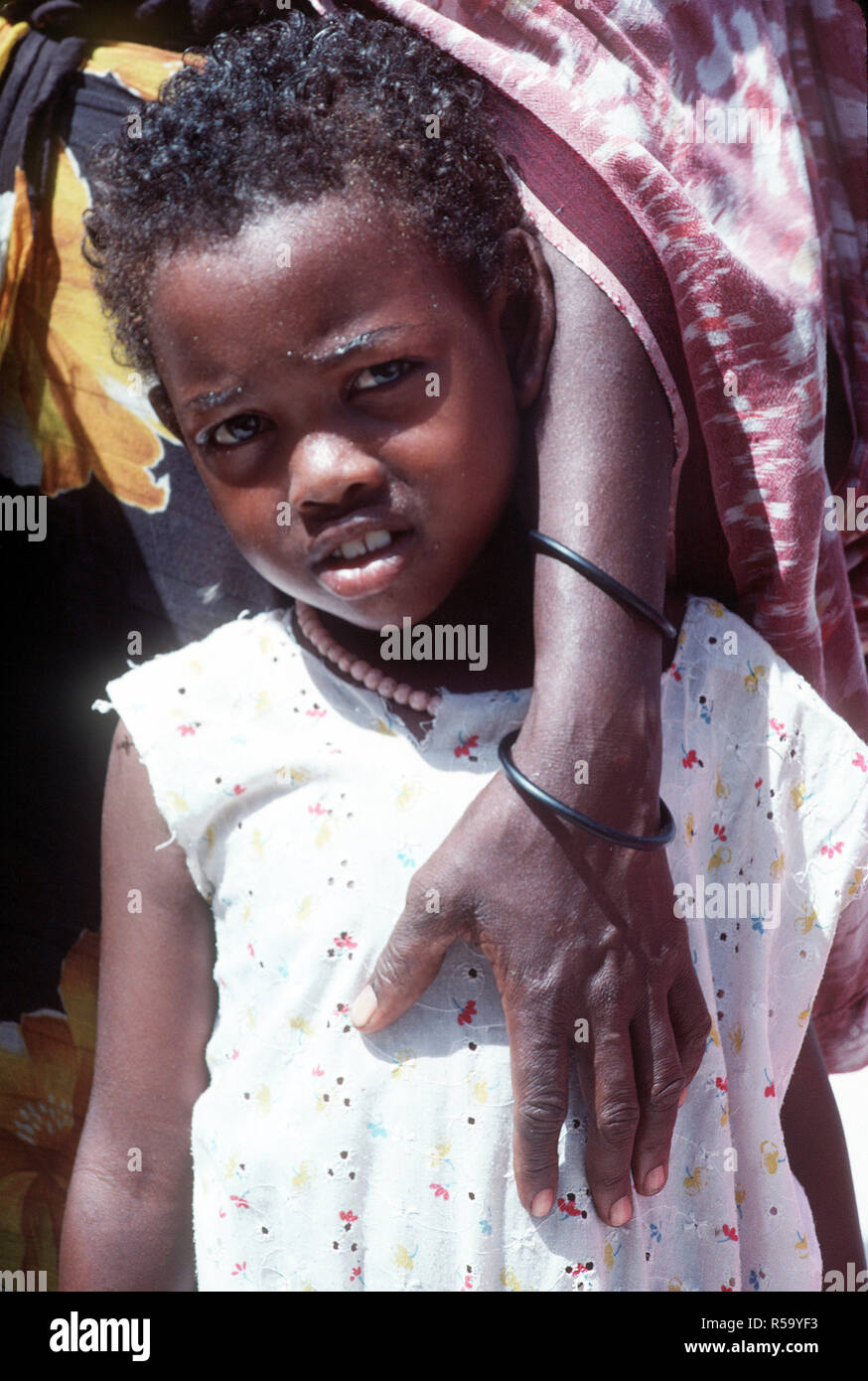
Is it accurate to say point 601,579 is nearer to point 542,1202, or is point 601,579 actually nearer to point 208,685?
point 208,685

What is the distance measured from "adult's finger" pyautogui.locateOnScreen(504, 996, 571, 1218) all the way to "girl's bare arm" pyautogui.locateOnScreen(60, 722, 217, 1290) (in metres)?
0.29

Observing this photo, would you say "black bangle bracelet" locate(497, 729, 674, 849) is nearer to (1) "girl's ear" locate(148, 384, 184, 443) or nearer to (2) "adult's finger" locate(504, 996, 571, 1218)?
(2) "adult's finger" locate(504, 996, 571, 1218)

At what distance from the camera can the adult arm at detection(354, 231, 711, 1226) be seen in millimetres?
887

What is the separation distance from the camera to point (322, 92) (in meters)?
0.93

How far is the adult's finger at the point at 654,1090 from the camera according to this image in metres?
0.91

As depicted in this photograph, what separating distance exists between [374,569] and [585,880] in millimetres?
271

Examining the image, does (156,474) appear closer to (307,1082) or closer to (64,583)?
(64,583)

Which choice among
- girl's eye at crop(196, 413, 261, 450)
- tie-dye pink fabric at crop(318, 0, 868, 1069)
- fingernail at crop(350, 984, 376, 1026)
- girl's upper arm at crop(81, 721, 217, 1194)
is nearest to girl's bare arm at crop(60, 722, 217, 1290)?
girl's upper arm at crop(81, 721, 217, 1194)

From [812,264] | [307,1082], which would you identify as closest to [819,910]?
[307,1082]

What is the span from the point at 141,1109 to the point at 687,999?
0.46 m

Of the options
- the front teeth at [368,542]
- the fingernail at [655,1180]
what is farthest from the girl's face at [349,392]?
the fingernail at [655,1180]

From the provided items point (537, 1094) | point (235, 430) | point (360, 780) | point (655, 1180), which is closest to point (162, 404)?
point (235, 430)

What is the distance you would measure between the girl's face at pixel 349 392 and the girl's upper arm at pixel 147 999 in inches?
10.4

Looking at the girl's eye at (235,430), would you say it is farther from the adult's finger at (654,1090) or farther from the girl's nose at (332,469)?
the adult's finger at (654,1090)
